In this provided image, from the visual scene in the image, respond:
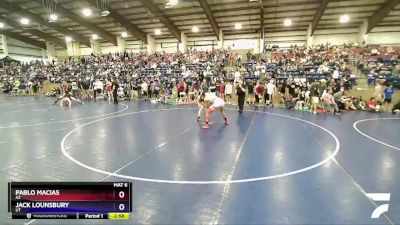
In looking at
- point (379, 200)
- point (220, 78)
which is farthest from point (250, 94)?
point (379, 200)

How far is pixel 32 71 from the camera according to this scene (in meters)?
32.5

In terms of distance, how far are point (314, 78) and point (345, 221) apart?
1710 cm

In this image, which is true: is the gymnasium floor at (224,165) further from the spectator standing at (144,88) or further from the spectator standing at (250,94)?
the spectator standing at (144,88)

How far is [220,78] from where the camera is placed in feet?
71.4

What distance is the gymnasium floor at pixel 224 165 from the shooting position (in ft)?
13.3

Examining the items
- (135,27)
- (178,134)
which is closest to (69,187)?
(178,134)

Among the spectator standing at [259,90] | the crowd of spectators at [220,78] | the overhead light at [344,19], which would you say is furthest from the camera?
the overhead light at [344,19]

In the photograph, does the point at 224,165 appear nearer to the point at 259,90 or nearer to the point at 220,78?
the point at 259,90

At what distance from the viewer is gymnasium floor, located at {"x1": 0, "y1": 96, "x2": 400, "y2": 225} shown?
405 cm

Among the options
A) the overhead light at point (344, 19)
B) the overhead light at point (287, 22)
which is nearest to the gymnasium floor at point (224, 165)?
the overhead light at point (344, 19)

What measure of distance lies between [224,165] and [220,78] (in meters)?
16.3
